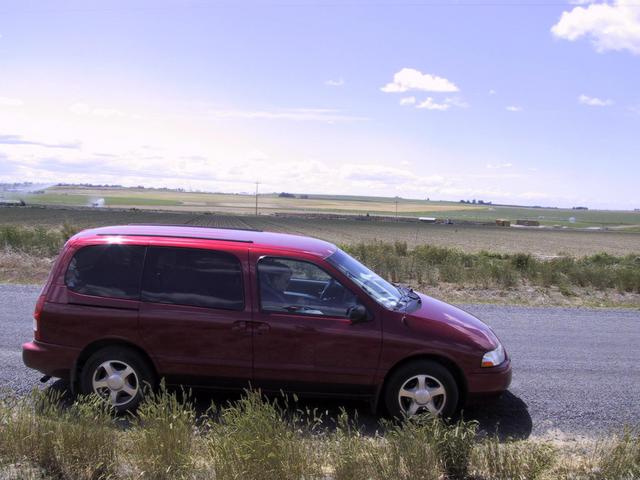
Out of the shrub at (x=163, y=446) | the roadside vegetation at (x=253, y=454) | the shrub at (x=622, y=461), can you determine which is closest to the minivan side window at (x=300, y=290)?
the roadside vegetation at (x=253, y=454)

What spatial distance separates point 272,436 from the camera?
11.4 ft

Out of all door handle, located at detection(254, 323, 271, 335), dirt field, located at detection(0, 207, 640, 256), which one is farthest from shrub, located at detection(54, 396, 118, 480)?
dirt field, located at detection(0, 207, 640, 256)

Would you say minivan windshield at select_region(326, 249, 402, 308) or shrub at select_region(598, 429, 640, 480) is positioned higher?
minivan windshield at select_region(326, 249, 402, 308)

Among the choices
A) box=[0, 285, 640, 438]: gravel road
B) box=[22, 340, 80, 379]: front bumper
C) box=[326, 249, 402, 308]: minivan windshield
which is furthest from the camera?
box=[0, 285, 640, 438]: gravel road

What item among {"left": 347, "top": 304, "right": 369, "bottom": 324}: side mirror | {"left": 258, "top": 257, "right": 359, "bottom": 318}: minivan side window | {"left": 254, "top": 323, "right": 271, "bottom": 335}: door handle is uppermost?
{"left": 258, "top": 257, "right": 359, "bottom": 318}: minivan side window

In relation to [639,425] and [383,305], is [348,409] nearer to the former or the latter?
[383,305]

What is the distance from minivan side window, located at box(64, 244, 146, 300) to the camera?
5.29m

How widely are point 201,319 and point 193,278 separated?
0.38 m

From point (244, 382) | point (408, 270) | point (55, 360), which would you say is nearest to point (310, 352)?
point (244, 382)

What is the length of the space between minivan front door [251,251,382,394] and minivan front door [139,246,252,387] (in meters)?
0.14

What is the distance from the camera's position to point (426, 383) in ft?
16.5

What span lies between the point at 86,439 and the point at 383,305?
103 inches

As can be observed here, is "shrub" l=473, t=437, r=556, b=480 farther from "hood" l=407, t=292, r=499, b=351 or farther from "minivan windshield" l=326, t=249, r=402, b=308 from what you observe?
"minivan windshield" l=326, t=249, r=402, b=308

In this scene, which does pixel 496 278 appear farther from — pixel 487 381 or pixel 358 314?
pixel 358 314
